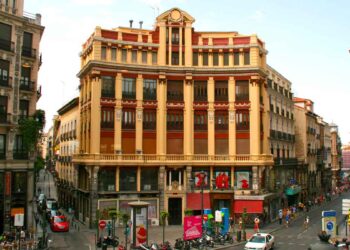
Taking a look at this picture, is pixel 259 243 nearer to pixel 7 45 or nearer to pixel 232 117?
pixel 232 117

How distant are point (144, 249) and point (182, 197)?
21733 millimetres

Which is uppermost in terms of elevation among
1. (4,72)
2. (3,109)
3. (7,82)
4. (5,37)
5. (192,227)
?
(5,37)

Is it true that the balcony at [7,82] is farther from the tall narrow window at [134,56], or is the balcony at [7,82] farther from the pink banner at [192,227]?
the pink banner at [192,227]

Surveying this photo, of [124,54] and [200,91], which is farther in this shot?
[200,91]

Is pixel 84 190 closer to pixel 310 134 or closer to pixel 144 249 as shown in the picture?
pixel 144 249

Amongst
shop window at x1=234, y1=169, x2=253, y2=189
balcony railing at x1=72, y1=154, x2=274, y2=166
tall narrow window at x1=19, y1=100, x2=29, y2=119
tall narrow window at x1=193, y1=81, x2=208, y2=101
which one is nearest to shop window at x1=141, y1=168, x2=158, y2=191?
balcony railing at x1=72, y1=154, x2=274, y2=166

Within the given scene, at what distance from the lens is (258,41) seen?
2296 inches

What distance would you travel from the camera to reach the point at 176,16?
57406 millimetres

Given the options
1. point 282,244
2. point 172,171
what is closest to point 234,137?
point 172,171

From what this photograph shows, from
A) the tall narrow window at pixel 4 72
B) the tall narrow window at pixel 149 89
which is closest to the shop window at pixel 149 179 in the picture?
the tall narrow window at pixel 149 89

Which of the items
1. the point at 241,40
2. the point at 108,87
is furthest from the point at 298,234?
the point at 108,87

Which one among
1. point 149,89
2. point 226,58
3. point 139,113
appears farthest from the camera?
point 226,58

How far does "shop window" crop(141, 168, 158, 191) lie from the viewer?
54.5 metres

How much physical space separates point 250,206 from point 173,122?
13.7m
